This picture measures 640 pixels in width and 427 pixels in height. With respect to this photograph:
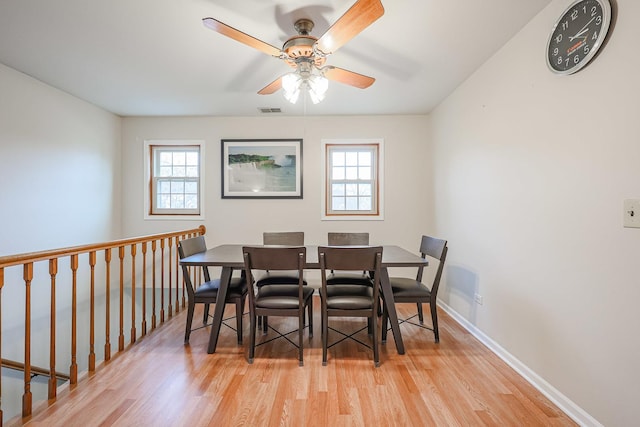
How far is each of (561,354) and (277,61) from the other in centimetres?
299

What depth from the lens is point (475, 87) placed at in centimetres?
289

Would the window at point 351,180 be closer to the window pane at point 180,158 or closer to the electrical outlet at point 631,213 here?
the window pane at point 180,158

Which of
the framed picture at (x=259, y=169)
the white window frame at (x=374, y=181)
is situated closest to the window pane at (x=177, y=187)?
the framed picture at (x=259, y=169)

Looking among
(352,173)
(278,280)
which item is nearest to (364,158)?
(352,173)

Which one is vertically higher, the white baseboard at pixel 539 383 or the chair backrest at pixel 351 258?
the chair backrest at pixel 351 258

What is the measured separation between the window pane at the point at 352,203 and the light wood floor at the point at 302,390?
2.05 metres

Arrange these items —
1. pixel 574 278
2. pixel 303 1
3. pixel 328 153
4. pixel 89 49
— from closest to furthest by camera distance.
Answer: pixel 574 278 → pixel 303 1 → pixel 89 49 → pixel 328 153

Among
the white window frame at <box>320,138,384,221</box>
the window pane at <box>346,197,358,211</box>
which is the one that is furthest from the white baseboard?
the window pane at <box>346,197,358,211</box>

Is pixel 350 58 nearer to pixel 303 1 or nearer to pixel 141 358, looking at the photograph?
pixel 303 1

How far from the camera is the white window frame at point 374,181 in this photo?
13.8ft

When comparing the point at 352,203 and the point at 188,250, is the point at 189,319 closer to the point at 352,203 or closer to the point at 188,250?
the point at 188,250

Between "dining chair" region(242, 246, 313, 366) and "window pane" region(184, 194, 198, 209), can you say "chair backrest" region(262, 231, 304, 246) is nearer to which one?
"dining chair" region(242, 246, 313, 366)

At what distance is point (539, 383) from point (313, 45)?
8.76ft

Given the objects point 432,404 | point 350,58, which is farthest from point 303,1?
point 432,404
